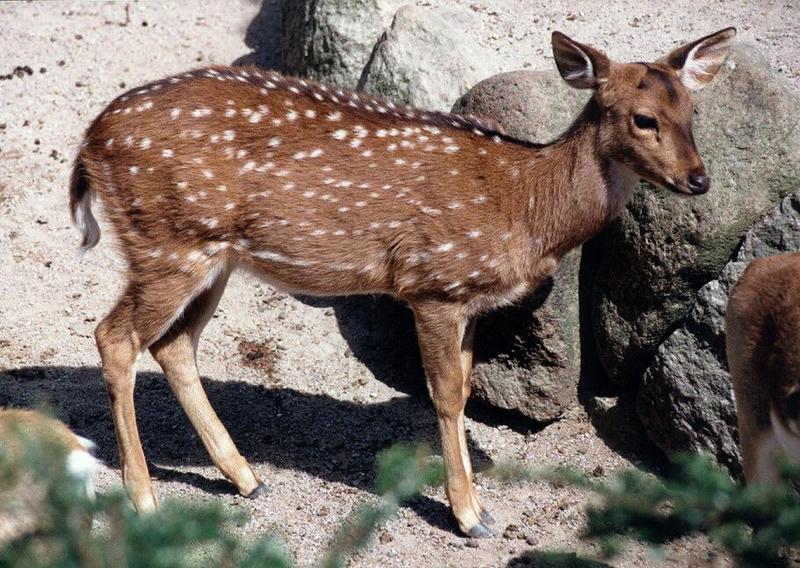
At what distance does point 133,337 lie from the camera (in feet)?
19.7

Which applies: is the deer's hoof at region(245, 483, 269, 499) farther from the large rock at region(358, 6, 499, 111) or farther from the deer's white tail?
the large rock at region(358, 6, 499, 111)

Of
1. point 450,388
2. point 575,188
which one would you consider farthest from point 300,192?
point 575,188

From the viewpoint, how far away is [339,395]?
7.27 m

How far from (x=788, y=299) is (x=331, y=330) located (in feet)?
11.5

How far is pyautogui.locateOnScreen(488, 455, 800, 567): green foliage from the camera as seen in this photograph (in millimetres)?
2949

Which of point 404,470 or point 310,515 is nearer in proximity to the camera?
point 404,470

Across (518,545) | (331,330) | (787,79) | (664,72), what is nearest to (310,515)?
(518,545)

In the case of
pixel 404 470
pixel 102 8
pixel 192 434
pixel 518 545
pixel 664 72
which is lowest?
pixel 192 434

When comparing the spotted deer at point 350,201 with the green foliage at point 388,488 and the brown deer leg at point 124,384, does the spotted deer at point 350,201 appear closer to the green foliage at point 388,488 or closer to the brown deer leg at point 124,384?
Answer: the brown deer leg at point 124,384

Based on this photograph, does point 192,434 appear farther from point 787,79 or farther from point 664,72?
point 787,79

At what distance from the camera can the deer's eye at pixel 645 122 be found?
18.3 feet

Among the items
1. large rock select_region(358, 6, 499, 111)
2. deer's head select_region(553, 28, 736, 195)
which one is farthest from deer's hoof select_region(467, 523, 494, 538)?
large rock select_region(358, 6, 499, 111)

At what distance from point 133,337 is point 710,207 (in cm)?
321

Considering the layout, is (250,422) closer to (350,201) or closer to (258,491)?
(258,491)
